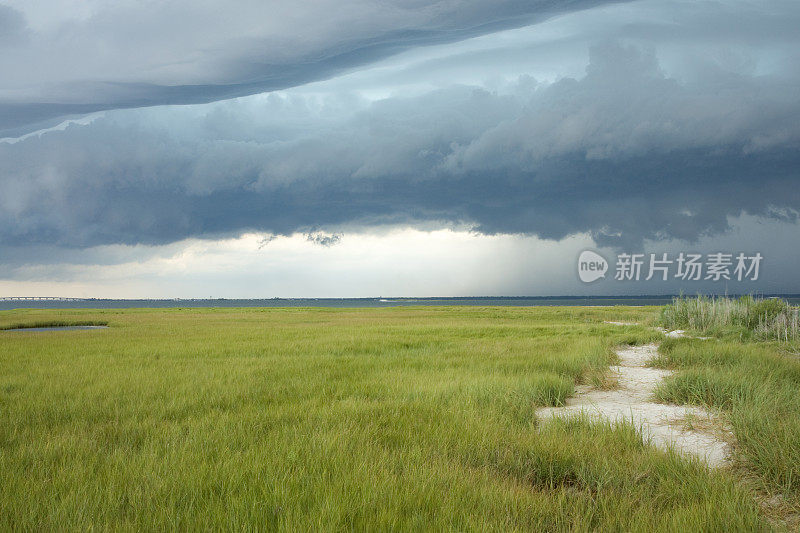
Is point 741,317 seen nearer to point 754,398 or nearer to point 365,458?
point 754,398

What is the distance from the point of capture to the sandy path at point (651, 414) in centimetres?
555

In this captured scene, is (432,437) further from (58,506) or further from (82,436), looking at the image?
(82,436)

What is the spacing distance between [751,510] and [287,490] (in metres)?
3.61

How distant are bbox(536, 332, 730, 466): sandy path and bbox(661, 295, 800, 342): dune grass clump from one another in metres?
9.53

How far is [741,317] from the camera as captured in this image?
818 inches

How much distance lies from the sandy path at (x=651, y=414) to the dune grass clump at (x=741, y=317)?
9.53 metres

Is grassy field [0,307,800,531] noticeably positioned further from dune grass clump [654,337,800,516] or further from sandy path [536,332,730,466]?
sandy path [536,332,730,466]

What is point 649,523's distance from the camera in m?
3.53

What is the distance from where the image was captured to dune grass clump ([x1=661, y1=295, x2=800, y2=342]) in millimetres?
17578

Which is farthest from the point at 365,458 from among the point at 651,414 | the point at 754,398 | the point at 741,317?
the point at 741,317

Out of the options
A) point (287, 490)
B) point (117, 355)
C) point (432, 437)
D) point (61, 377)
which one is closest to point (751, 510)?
point (432, 437)

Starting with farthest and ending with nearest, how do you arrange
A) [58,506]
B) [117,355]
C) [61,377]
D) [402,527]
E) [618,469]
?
1. [117,355]
2. [61,377]
3. [618,469]
4. [58,506]
5. [402,527]

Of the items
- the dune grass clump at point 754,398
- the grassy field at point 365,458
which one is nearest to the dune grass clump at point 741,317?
the dune grass clump at point 754,398

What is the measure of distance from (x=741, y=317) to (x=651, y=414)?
1764cm
